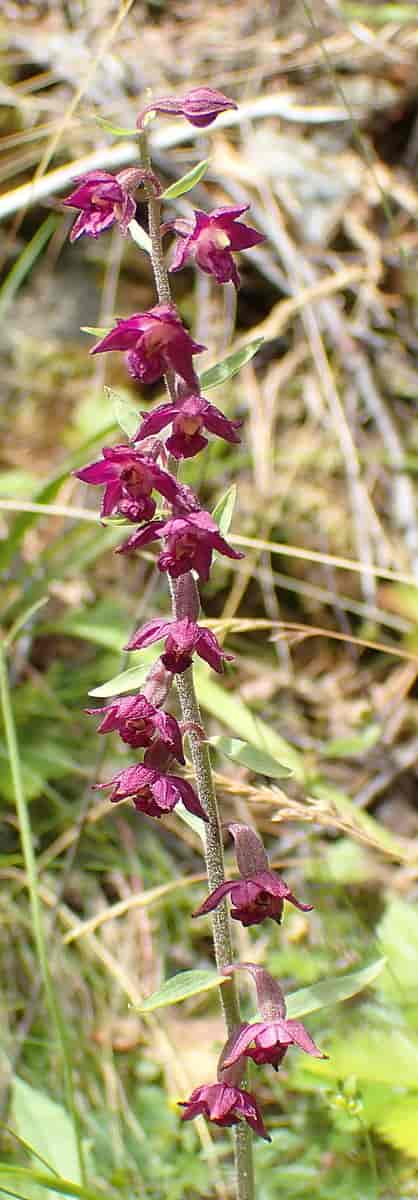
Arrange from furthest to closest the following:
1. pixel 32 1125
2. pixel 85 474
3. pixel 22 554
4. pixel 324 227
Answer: pixel 324 227 < pixel 22 554 < pixel 32 1125 < pixel 85 474

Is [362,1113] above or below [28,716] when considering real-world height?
below

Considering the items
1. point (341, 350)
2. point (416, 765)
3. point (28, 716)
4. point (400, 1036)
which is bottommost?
point (400, 1036)

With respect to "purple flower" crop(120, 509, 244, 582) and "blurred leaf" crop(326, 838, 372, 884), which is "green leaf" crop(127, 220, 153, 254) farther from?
"blurred leaf" crop(326, 838, 372, 884)

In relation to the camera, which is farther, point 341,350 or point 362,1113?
point 341,350

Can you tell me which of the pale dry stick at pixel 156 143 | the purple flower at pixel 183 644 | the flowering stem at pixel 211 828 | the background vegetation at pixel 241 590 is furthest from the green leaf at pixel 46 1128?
the pale dry stick at pixel 156 143

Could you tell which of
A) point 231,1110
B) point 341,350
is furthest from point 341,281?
point 231,1110

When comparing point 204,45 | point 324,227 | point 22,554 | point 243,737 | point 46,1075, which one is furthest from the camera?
point 204,45

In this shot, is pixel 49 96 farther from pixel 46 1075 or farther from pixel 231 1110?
pixel 231 1110
